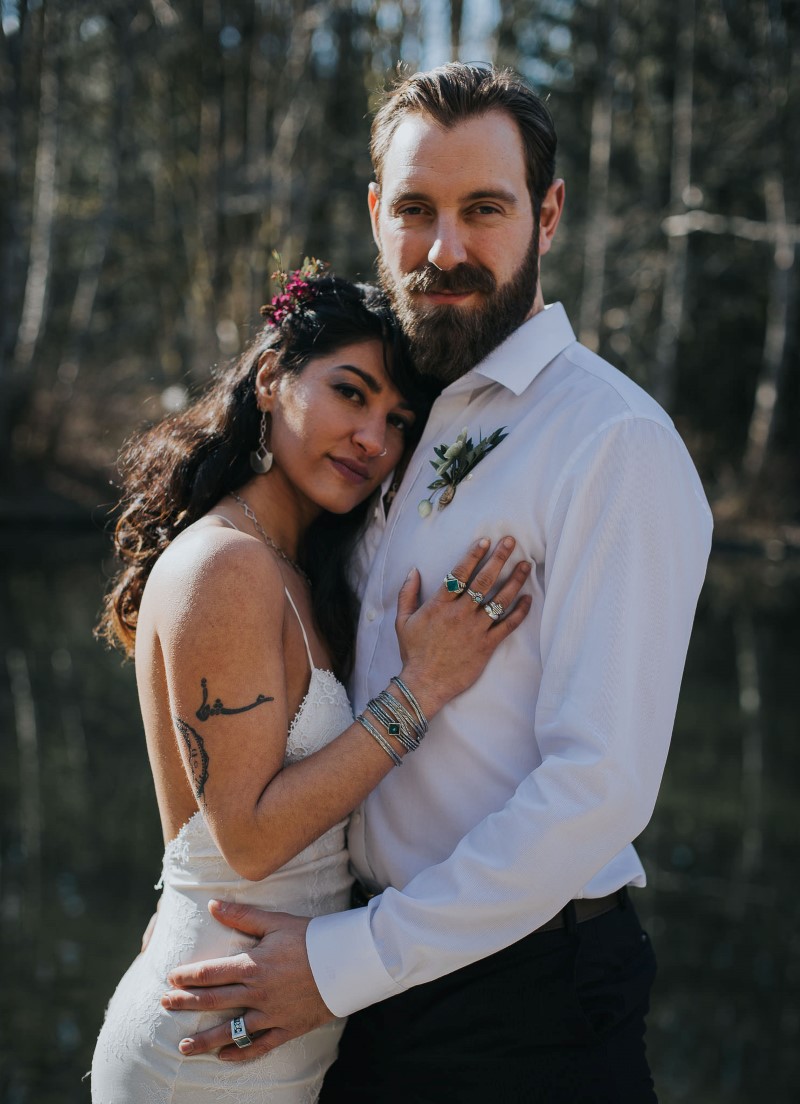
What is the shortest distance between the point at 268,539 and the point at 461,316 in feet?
1.89

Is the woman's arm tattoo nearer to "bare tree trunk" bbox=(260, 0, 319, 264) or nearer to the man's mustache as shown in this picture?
the man's mustache

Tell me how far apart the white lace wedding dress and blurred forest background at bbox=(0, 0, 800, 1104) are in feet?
3.54

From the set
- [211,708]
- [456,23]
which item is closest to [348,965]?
[211,708]

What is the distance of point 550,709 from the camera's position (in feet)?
5.94

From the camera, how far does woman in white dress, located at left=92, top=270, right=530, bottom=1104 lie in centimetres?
194

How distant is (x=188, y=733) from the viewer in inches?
77.2

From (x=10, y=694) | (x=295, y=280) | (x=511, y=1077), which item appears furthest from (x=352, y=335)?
(x=10, y=694)

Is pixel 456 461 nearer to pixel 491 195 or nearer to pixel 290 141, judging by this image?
pixel 491 195

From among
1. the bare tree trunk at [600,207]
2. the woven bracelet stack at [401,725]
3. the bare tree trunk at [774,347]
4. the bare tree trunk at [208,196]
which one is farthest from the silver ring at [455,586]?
the bare tree trunk at [208,196]

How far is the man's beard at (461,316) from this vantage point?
214 cm

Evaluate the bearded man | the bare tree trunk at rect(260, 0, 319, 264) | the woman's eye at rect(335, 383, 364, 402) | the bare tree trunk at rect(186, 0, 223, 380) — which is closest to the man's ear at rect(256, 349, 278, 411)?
the woman's eye at rect(335, 383, 364, 402)

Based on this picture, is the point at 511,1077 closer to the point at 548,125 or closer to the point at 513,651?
the point at 513,651

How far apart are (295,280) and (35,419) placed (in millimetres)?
12619

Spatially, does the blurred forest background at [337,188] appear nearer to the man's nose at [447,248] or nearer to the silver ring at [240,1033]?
the man's nose at [447,248]
